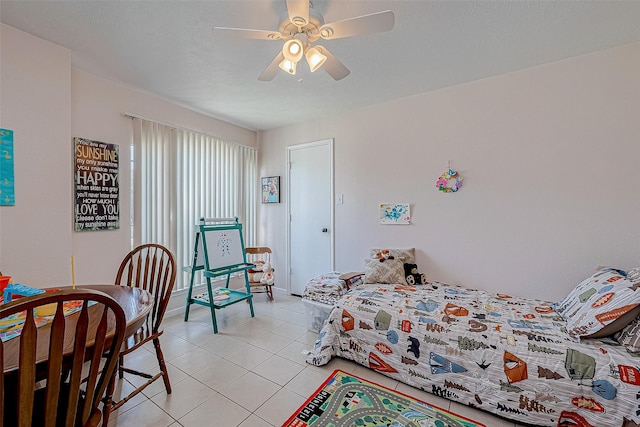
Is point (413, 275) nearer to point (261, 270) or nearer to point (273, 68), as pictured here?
point (261, 270)

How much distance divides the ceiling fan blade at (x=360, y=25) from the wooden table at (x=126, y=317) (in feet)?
6.00

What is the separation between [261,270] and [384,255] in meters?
1.76

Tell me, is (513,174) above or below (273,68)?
below

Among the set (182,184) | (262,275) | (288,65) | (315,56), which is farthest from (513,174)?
(182,184)

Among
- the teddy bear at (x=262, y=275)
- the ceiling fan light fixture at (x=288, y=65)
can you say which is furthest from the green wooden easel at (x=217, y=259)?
the ceiling fan light fixture at (x=288, y=65)

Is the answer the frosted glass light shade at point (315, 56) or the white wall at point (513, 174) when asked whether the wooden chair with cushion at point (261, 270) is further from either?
the frosted glass light shade at point (315, 56)

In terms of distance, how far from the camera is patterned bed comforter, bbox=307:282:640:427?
1502mm

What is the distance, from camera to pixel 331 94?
2988 millimetres

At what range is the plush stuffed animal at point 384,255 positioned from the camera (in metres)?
3.04

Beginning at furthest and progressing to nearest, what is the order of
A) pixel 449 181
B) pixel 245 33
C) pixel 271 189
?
pixel 271 189, pixel 449 181, pixel 245 33

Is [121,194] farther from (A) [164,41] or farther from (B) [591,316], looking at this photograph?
(B) [591,316]

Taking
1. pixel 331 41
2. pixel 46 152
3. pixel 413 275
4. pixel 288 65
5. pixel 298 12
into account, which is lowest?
pixel 413 275

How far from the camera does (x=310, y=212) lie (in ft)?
12.8

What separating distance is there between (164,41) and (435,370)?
3124 millimetres
